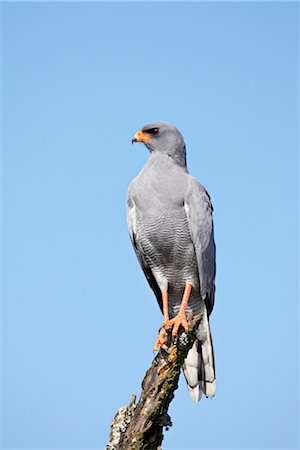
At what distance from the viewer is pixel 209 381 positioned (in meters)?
6.99

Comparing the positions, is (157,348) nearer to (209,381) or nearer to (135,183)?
(209,381)

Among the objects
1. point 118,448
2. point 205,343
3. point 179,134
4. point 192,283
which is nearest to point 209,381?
point 205,343

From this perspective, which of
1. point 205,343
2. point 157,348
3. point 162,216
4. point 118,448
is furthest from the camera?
point 205,343

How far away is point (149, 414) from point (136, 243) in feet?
7.53

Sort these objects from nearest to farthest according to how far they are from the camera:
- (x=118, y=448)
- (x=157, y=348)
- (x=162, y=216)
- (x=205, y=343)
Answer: (x=118, y=448)
(x=157, y=348)
(x=162, y=216)
(x=205, y=343)

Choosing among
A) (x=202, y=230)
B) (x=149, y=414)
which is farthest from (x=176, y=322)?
(x=149, y=414)

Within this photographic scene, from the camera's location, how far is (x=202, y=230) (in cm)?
682

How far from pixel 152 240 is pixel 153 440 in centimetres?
227

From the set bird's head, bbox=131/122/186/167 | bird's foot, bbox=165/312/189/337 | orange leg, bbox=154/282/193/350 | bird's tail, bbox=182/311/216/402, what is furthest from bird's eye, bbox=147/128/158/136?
bird's tail, bbox=182/311/216/402

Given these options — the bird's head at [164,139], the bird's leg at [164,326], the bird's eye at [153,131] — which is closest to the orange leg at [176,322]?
the bird's leg at [164,326]

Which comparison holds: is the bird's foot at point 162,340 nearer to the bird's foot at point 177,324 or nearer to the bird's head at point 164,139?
the bird's foot at point 177,324

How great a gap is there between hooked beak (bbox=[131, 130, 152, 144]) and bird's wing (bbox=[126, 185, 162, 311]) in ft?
1.93

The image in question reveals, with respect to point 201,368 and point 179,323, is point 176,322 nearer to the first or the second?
point 179,323

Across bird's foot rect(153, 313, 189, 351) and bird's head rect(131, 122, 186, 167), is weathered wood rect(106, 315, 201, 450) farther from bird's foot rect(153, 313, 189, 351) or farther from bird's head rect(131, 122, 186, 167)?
bird's head rect(131, 122, 186, 167)
